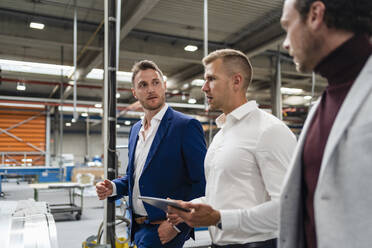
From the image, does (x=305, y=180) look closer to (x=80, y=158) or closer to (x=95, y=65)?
(x=95, y=65)

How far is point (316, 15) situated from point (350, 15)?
3.2 inches

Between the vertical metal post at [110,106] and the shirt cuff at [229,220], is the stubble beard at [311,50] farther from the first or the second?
the vertical metal post at [110,106]

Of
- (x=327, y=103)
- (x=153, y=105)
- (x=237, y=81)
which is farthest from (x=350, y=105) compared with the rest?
(x=153, y=105)

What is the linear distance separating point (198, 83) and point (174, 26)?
4.85 meters

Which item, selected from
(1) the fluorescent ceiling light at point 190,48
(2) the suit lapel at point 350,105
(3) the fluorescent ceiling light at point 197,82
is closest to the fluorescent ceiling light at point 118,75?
(3) the fluorescent ceiling light at point 197,82

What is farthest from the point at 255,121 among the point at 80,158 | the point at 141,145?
the point at 80,158

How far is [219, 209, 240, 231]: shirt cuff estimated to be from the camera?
1136 millimetres

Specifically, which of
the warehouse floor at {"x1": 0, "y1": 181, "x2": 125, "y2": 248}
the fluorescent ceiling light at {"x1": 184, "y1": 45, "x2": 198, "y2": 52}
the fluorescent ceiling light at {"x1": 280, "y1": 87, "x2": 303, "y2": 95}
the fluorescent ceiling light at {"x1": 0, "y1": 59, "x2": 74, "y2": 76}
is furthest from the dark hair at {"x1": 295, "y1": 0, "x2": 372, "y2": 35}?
the fluorescent ceiling light at {"x1": 280, "y1": 87, "x2": 303, "y2": 95}

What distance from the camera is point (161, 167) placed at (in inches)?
72.5

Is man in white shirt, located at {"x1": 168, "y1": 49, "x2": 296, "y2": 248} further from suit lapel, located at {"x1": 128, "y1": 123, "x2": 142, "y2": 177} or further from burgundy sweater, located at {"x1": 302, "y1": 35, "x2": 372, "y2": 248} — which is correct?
suit lapel, located at {"x1": 128, "y1": 123, "x2": 142, "y2": 177}

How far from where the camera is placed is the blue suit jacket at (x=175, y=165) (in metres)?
1.84

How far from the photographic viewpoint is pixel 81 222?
21.7 feet

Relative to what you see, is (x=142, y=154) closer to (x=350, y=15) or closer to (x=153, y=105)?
(x=153, y=105)

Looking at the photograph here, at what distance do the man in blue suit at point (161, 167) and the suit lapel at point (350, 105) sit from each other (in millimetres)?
1102
